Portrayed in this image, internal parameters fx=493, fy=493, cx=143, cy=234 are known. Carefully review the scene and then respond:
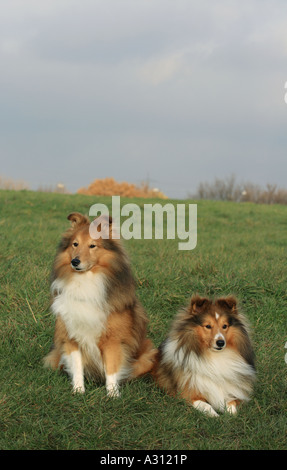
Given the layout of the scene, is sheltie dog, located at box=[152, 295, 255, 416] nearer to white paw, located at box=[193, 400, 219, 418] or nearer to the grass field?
white paw, located at box=[193, 400, 219, 418]

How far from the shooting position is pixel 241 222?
17.1 m

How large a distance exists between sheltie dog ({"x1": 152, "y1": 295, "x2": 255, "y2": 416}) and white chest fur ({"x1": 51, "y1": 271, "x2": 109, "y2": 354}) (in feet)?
2.41

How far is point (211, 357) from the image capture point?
4488mm

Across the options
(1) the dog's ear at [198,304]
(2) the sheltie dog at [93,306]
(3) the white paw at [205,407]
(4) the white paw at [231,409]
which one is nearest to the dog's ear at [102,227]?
(2) the sheltie dog at [93,306]

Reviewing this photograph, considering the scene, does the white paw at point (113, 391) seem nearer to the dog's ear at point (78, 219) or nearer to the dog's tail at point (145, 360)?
the dog's tail at point (145, 360)

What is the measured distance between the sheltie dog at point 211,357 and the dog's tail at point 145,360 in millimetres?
384

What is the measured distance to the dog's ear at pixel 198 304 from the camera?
14.7ft

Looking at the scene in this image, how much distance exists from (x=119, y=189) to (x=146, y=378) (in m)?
25.5

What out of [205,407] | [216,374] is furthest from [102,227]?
[205,407]

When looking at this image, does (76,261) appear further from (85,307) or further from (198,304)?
(198,304)

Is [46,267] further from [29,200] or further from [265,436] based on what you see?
[29,200]

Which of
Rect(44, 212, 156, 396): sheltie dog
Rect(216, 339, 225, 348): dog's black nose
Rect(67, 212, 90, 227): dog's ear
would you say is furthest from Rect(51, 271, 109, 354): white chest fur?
Rect(216, 339, 225, 348): dog's black nose

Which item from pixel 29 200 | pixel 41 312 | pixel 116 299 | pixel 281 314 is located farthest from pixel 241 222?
pixel 116 299

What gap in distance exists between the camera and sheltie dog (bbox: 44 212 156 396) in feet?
15.0
